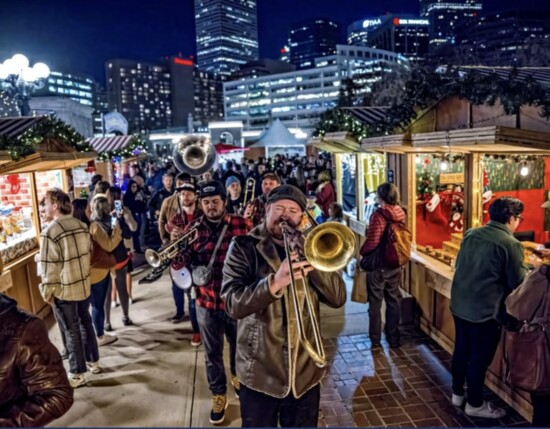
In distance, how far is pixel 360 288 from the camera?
543cm

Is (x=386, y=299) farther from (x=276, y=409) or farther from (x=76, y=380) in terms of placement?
(x=76, y=380)

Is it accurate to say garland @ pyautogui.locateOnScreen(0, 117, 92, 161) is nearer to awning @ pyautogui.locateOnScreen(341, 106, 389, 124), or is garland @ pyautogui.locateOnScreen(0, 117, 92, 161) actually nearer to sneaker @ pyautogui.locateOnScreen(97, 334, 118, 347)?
sneaker @ pyautogui.locateOnScreen(97, 334, 118, 347)

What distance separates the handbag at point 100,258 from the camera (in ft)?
Answer: 17.0

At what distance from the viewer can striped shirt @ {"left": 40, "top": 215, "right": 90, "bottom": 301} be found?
14.1ft

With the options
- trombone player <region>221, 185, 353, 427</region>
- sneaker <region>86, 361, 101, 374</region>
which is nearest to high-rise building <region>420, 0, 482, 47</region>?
sneaker <region>86, 361, 101, 374</region>

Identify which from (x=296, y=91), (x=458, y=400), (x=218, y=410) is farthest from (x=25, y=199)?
(x=296, y=91)

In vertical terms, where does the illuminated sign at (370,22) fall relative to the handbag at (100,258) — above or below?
above

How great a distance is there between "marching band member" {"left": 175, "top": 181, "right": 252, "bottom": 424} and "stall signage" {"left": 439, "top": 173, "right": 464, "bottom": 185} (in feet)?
11.1

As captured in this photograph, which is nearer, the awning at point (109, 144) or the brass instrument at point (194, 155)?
the brass instrument at point (194, 155)

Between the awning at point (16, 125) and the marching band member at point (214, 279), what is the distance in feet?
11.9

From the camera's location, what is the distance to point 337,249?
2.27 meters

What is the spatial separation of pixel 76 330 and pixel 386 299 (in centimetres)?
337

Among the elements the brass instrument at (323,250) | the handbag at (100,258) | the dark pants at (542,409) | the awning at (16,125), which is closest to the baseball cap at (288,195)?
the brass instrument at (323,250)

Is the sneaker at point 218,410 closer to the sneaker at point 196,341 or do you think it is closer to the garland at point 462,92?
the sneaker at point 196,341
